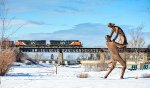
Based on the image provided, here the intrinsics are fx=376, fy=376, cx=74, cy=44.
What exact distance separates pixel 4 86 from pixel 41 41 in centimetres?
9439

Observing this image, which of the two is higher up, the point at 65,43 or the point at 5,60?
the point at 65,43

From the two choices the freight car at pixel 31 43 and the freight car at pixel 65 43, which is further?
the freight car at pixel 31 43

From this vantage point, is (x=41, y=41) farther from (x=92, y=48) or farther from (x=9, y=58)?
(x=9, y=58)

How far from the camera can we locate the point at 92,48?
344ft

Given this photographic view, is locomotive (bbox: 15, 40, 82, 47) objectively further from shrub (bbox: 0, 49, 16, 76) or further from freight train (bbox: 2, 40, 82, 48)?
shrub (bbox: 0, 49, 16, 76)

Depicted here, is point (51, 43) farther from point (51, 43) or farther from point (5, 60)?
point (5, 60)

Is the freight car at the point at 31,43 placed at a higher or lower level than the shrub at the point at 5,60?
higher

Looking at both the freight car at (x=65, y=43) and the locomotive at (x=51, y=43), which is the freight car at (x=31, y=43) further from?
the freight car at (x=65, y=43)

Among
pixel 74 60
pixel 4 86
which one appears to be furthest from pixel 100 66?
pixel 74 60

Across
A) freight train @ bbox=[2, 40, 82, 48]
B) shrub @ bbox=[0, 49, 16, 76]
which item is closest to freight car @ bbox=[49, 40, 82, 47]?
freight train @ bbox=[2, 40, 82, 48]

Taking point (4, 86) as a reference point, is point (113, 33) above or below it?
above

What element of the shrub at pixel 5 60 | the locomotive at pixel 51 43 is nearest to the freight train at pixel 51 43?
the locomotive at pixel 51 43

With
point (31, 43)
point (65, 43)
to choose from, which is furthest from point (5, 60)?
point (31, 43)

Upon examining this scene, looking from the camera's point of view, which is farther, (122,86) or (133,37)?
(133,37)
